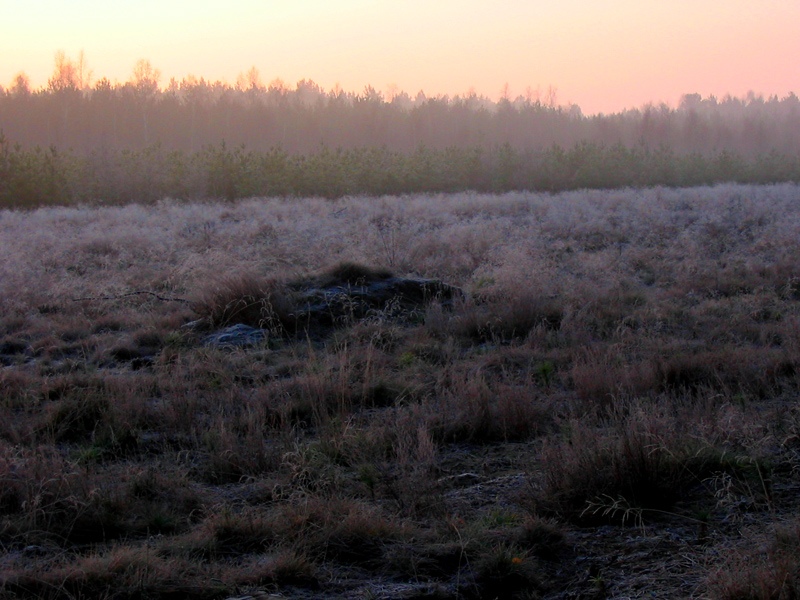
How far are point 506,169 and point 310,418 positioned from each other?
39.0m

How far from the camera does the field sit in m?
3.13

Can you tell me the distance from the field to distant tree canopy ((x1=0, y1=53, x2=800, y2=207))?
2570 centimetres

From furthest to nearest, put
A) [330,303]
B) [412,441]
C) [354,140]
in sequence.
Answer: [354,140] → [330,303] → [412,441]

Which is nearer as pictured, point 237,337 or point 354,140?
point 237,337

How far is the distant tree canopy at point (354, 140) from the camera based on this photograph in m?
35.3

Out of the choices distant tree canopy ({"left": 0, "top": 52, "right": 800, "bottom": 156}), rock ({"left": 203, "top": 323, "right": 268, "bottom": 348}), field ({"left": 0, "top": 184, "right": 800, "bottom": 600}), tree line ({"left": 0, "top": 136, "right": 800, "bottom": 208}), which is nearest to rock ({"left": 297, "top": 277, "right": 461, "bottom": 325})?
field ({"left": 0, "top": 184, "right": 800, "bottom": 600})

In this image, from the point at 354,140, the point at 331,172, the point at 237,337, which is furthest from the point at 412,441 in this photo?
the point at 354,140

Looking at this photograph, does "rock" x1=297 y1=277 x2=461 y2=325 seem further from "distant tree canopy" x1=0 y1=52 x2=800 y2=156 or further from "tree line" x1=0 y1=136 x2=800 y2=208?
"distant tree canopy" x1=0 y1=52 x2=800 y2=156

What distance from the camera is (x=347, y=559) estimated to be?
3.35 meters

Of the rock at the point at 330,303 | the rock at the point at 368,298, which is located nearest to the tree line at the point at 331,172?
the rock at the point at 330,303

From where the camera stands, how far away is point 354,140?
72.6 metres

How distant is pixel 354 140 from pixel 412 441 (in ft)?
230

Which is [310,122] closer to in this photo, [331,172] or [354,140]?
[354,140]

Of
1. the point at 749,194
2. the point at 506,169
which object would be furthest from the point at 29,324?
the point at 506,169
